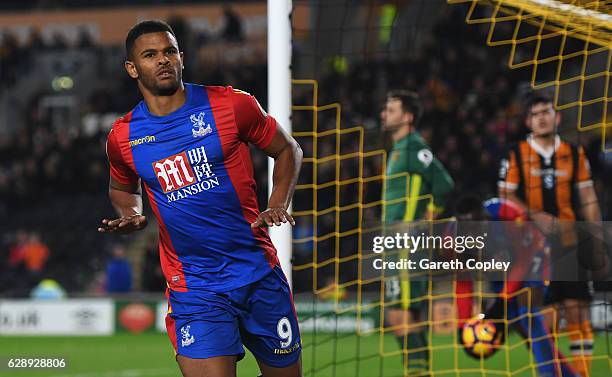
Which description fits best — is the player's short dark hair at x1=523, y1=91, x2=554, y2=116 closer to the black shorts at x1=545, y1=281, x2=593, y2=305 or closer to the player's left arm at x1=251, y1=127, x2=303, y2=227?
the black shorts at x1=545, y1=281, x2=593, y2=305

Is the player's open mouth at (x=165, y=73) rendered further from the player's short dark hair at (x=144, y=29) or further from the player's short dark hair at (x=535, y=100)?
the player's short dark hair at (x=535, y=100)

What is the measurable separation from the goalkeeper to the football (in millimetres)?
413

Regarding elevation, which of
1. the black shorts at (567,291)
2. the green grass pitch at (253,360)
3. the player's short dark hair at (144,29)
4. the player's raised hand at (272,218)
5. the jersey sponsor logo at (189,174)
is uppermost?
the player's short dark hair at (144,29)

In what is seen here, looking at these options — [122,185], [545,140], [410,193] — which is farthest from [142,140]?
[545,140]

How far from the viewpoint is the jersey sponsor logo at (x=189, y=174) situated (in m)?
4.65

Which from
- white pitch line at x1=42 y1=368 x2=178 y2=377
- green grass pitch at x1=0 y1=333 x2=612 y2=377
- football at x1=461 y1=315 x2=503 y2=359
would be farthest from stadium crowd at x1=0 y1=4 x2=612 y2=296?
football at x1=461 y1=315 x2=503 y2=359

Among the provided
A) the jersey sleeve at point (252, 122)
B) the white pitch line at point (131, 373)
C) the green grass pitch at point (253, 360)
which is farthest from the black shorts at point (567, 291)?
the white pitch line at point (131, 373)

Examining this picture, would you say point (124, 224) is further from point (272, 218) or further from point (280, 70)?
point (280, 70)

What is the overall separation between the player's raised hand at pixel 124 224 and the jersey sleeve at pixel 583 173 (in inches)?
146

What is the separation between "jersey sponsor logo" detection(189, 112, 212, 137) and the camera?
469cm

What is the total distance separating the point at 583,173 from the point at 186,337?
3684 mm

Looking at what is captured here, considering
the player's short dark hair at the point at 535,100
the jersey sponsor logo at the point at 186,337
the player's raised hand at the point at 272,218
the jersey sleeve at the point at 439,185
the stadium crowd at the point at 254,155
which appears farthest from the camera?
the stadium crowd at the point at 254,155

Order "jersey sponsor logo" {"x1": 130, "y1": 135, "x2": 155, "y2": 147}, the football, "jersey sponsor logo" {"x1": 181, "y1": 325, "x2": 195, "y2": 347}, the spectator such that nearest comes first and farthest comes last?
"jersey sponsor logo" {"x1": 181, "y1": 325, "x2": 195, "y2": 347}
"jersey sponsor logo" {"x1": 130, "y1": 135, "x2": 155, "y2": 147}
the football
the spectator

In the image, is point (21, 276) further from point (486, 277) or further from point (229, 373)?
point (229, 373)
